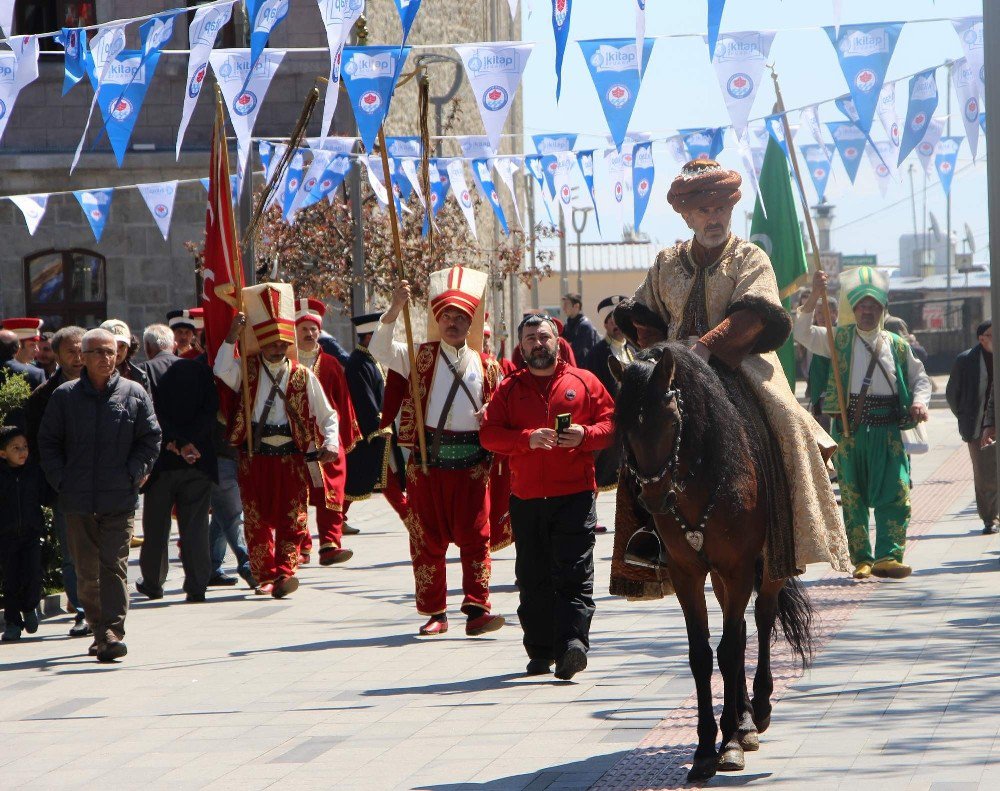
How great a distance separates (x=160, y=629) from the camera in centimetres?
1061

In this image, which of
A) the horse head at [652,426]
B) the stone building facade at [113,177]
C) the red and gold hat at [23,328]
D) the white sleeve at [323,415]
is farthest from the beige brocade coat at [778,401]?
the stone building facade at [113,177]

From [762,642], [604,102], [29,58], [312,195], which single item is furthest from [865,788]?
[312,195]

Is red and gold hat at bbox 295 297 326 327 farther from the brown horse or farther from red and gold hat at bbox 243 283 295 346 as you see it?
the brown horse

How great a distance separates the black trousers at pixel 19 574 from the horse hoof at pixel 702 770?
5.60 meters

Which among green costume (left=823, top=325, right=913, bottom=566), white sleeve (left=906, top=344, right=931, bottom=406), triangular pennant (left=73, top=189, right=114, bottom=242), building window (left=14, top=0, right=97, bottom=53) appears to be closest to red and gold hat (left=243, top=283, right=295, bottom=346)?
green costume (left=823, top=325, right=913, bottom=566)

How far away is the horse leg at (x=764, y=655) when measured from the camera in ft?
21.4

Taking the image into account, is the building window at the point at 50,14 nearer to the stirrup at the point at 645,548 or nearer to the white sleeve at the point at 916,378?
the white sleeve at the point at 916,378

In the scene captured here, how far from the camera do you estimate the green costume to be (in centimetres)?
1163

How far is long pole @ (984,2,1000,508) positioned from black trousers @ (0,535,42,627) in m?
6.43

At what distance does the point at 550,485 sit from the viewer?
330 inches

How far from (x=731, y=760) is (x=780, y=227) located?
323 inches

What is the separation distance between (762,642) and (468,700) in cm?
180

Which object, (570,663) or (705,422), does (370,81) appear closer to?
(570,663)

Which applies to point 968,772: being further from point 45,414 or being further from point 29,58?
point 29,58
